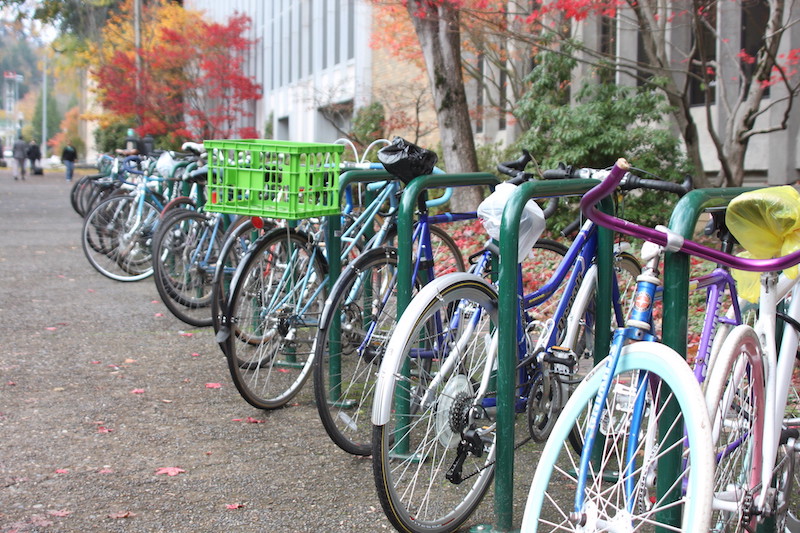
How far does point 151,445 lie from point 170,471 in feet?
1.21

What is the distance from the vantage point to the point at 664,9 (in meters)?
10.2

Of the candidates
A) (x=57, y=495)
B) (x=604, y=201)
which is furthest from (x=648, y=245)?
(x=57, y=495)

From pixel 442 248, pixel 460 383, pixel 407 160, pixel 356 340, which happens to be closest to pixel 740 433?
pixel 460 383

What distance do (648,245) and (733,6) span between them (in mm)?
12184

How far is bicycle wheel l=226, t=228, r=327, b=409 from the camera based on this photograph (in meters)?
4.70

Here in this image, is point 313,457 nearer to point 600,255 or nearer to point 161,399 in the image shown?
point 161,399

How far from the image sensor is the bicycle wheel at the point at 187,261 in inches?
265

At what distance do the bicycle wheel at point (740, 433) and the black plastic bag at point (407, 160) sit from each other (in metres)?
1.74

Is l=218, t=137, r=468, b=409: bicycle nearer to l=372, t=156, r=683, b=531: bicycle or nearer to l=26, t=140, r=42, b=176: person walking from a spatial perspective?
l=372, t=156, r=683, b=531: bicycle

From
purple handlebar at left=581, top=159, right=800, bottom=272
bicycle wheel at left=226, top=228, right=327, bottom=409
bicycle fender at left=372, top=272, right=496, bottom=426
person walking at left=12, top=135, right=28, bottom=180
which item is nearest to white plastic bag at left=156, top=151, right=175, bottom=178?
bicycle wheel at left=226, top=228, right=327, bottom=409

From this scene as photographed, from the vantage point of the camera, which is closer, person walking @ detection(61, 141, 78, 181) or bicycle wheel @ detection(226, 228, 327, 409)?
bicycle wheel @ detection(226, 228, 327, 409)

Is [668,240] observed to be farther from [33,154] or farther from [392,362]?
[33,154]

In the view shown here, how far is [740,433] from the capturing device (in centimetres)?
266

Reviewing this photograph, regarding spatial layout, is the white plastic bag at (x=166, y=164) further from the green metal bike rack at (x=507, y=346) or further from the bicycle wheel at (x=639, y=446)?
the bicycle wheel at (x=639, y=446)
